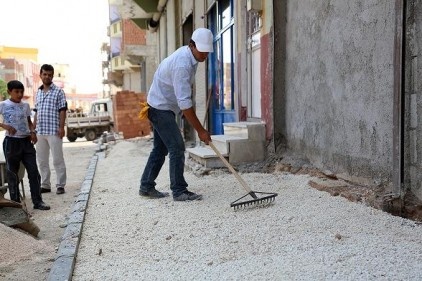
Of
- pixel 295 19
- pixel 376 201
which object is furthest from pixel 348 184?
pixel 295 19

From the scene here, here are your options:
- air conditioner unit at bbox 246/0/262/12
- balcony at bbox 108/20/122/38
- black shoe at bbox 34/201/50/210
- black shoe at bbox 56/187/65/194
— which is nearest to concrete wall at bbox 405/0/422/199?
air conditioner unit at bbox 246/0/262/12

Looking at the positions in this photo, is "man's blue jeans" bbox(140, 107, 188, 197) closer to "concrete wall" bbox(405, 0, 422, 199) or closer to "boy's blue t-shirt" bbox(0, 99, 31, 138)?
"boy's blue t-shirt" bbox(0, 99, 31, 138)

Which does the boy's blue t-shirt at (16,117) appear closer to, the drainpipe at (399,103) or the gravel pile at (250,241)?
the gravel pile at (250,241)

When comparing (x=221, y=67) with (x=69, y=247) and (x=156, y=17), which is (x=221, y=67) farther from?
(x=156, y=17)

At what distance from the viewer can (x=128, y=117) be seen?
1739 centimetres

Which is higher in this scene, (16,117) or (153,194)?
(16,117)

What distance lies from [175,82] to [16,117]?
98.1 inches

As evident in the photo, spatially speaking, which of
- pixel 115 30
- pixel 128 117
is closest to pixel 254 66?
pixel 128 117

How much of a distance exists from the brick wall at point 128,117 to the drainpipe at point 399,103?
14595mm

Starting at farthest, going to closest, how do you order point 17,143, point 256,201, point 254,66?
point 254,66
point 17,143
point 256,201

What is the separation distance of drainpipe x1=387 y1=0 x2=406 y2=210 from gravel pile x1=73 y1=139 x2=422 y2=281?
0.27 metres

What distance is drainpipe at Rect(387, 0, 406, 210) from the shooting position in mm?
3180

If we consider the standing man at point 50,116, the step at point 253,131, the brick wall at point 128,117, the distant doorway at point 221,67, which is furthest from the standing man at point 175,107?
the brick wall at point 128,117

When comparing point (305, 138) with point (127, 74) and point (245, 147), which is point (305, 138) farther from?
point (127, 74)
